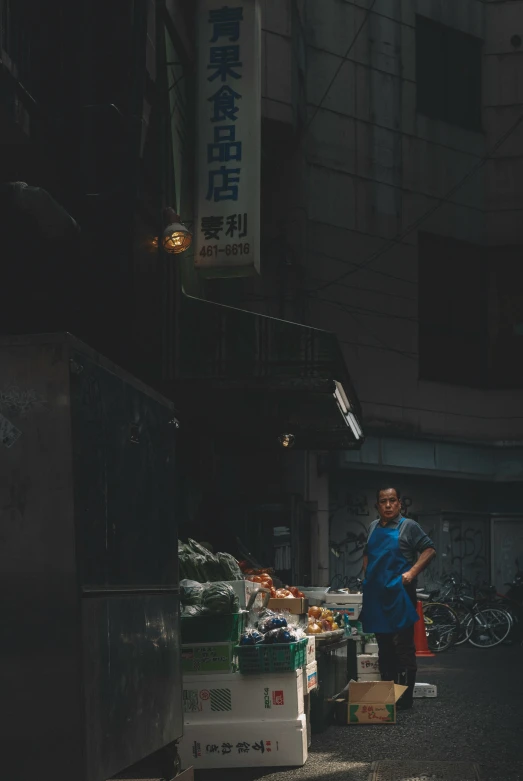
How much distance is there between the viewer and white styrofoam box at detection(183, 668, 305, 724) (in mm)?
7793

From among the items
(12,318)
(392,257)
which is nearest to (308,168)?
(392,257)

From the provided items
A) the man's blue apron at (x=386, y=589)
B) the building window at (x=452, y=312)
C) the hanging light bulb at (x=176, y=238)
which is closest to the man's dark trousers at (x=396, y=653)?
the man's blue apron at (x=386, y=589)

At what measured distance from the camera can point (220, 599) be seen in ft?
26.4

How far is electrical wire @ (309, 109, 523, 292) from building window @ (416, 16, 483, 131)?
71 cm

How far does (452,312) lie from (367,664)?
634 inches

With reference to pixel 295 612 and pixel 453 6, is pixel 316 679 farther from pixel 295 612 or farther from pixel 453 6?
pixel 453 6

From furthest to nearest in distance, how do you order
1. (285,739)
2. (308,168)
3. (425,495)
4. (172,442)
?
(425,495), (308,168), (285,739), (172,442)

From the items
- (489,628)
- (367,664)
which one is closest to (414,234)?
(489,628)

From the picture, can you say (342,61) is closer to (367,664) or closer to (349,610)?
(349,610)

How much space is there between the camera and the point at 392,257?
25.8 meters

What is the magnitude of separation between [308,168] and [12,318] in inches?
594

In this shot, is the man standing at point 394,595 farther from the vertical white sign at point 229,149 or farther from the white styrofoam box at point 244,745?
the vertical white sign at point 229,149

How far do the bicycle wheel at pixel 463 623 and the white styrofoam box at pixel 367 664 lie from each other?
29.1ft

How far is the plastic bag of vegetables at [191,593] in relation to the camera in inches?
320
